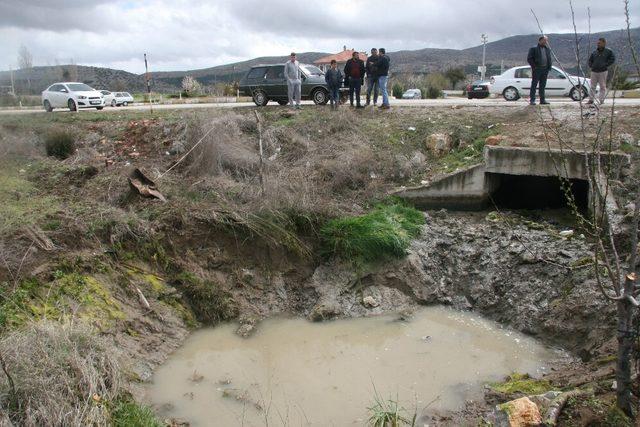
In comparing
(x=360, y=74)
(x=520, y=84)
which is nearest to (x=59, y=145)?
(x=360, y=74)

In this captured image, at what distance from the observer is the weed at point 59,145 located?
12.9 meters

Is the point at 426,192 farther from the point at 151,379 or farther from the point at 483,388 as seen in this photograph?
the point at 151,379

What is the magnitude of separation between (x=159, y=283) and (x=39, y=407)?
360cm

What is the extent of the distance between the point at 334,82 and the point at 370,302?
311 inches

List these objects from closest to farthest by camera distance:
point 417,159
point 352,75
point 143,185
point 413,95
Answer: point 143,185, point 417,159, point 352,75, point 413,95

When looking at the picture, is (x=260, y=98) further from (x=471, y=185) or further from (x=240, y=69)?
(x=240, y=69)

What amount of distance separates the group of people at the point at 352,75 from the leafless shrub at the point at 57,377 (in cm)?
1044

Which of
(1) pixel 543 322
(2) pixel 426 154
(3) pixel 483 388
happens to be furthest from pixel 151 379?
(2) pixel 426 154

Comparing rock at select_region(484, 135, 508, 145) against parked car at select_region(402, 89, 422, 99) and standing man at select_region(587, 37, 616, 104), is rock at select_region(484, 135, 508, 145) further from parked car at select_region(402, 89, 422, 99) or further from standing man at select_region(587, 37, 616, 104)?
parked car at select_region(402, 89, 422, 99)

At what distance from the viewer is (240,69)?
101562mm

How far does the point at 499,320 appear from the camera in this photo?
8.36m

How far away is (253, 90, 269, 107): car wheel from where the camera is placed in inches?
649

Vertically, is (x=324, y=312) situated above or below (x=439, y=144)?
below

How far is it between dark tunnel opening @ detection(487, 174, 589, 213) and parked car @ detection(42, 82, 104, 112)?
1732 cm
